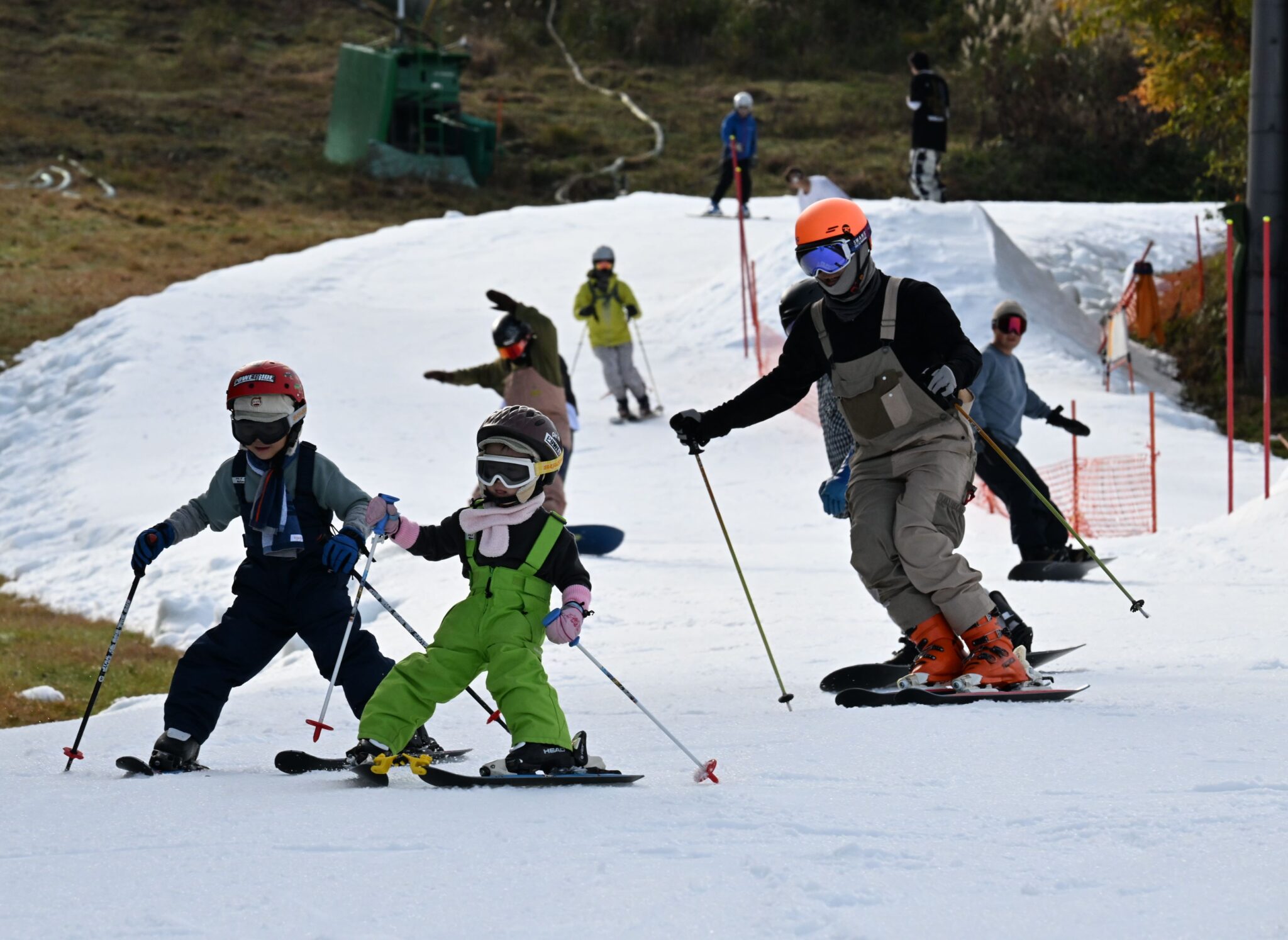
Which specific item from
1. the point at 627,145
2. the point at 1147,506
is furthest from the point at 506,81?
Answer: the point at 1147,506

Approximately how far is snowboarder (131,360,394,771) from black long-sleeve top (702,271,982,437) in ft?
4.42

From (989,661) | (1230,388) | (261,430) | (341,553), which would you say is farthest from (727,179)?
(341,553)

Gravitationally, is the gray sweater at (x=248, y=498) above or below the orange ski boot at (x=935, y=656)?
above

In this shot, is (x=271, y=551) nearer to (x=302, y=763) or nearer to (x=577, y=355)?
Answer: (x=302, y=763)

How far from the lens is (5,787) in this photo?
4.68 metres

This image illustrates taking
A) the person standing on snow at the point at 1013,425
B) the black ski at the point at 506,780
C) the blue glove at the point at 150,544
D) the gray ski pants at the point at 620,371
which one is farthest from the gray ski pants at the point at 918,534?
the gray ski pants at the point at 620,371

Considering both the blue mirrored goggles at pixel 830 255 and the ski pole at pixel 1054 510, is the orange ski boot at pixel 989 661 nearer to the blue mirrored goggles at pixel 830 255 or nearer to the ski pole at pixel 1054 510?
the ski pole at pixel 1054 510

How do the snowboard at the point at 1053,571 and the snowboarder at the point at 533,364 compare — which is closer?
the snowboard at the point at 1053,571

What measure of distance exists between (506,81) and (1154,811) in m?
34.7

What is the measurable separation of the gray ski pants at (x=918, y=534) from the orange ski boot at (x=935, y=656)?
4 cm

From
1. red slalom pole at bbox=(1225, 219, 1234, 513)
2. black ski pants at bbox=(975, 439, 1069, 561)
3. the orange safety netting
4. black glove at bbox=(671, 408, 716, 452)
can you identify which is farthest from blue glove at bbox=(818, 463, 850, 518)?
the orange safety netting

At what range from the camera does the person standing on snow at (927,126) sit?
19406 millimetres

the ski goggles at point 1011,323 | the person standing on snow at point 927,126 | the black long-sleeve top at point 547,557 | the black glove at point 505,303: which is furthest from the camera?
the person standing on snow at point 927,126

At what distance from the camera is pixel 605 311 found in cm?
1473
